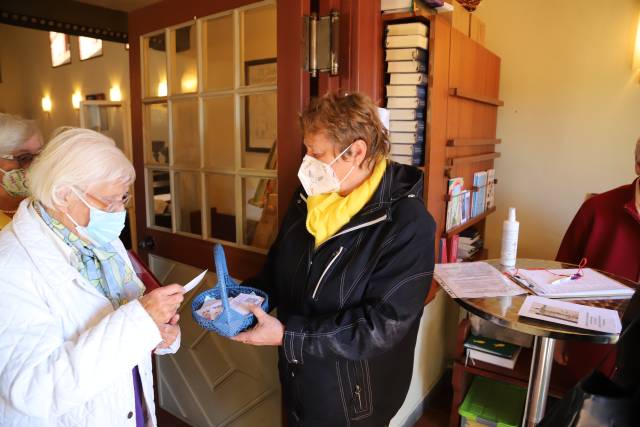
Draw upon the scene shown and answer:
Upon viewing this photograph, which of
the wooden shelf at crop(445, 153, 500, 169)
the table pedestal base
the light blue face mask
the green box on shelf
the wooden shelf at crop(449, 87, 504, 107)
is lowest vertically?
the green box on shelf

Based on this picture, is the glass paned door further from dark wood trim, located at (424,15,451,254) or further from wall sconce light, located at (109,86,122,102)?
wall sconce light, located at (109,86,122,102)

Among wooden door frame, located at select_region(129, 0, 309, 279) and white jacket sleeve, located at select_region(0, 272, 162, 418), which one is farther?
wooden door frame, located at select_region(129, 0, 309, 279)

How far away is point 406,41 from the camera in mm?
1491

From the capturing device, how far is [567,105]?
2.37 meters

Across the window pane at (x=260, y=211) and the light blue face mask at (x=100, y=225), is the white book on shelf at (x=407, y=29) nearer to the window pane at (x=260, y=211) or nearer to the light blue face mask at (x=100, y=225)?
the window pane at (x=260, y=211)

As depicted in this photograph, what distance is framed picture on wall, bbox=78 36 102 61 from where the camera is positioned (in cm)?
598

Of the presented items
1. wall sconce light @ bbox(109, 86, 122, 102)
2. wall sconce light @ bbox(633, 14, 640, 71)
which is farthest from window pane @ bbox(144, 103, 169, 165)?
wall sconce light @ bbox(109, 86, 122, 102)

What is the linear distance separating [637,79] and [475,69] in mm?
866

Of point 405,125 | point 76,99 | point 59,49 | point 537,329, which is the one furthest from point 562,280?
point 59,49

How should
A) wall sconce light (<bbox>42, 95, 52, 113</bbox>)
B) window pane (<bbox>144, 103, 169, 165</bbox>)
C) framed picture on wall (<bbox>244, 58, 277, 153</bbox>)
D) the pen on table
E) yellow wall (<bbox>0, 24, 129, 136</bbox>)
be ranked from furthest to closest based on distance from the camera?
1. wall sconce light (<bbox>42, 95, 52, 113</bbox>)
2. yellow wall (<bbox>0, 24, 129, 136</bbox>)
3. window pane (<bbox>144, 103, 169, 165</bbox>)
4. framed picture on wall (<bbox>244, 58, 277, 153</bbox>)
5. the pen on table

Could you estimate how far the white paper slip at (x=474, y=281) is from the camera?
1283 millimetres

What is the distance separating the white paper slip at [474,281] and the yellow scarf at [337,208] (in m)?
0.39

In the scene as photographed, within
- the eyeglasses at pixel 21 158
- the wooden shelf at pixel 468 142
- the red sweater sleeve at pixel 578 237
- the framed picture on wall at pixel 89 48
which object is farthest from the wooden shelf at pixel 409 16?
the framed picture on wall at pixel 89 48

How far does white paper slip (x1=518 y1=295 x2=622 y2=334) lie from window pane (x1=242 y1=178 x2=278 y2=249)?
920 millimetres
